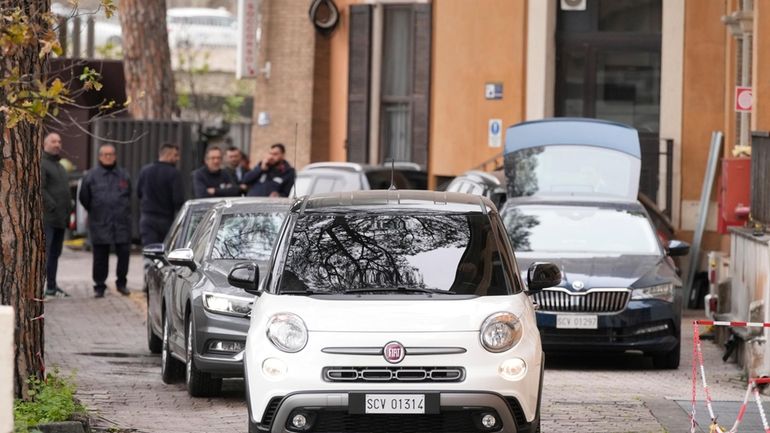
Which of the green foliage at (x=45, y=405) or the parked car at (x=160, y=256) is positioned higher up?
the parked car at (x=160, y=256)

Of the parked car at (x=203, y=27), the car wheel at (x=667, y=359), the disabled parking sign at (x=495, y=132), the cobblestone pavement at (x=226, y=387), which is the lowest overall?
the cobblestone pavement at (x=226, y=387)

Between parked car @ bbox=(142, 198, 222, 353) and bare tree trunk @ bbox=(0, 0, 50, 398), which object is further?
parked car @ bbox=(142, 198, 222, 353)

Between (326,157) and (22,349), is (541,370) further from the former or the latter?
(326,157)

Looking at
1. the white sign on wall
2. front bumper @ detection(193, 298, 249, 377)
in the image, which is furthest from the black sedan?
the white sign on wall

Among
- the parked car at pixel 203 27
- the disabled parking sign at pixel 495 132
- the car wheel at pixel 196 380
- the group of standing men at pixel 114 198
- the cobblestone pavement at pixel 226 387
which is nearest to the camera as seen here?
the cobblestone pavement at pixel 226 387

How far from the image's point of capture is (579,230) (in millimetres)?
16016

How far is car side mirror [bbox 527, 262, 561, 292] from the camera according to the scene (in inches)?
403

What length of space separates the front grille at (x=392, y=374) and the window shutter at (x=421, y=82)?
1834cm

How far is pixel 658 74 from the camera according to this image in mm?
25203

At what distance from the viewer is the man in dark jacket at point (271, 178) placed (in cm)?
2203

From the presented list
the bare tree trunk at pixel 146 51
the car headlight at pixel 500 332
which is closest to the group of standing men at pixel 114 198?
the bare tree trunk at pixel 146 51

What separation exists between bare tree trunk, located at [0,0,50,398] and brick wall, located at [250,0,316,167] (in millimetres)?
19670

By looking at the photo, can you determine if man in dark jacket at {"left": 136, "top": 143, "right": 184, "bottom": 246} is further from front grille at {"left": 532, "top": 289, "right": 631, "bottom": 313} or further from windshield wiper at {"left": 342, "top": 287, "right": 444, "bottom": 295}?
windshield wiper at {"left": 342, "top": 287, "right": 444, "bottom": 295}

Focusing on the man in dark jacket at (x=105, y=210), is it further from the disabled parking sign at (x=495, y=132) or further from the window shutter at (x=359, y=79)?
the window shutter at (x=359, y=79)
